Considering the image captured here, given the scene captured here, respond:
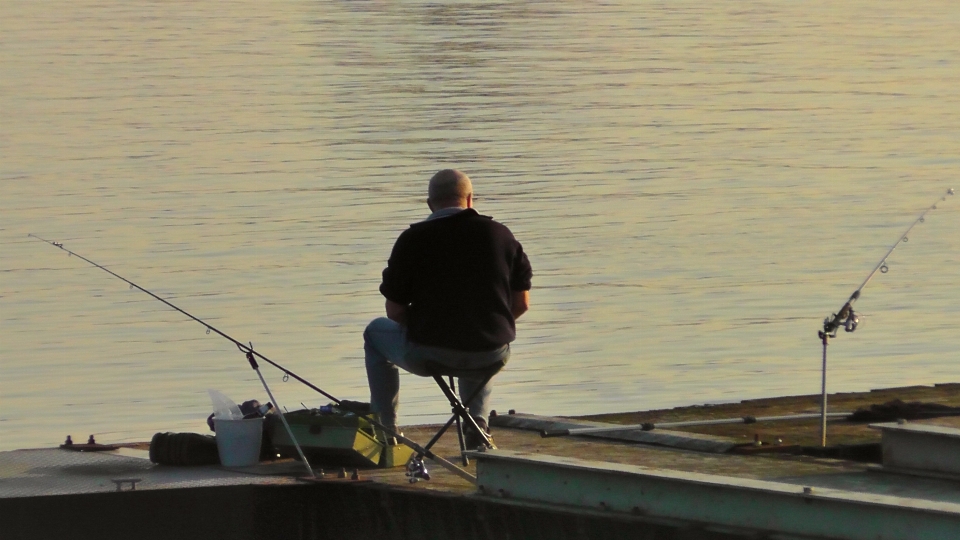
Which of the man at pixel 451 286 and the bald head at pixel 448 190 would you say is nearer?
the man at pixel 451 286

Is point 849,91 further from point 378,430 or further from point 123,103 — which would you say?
point 378,430

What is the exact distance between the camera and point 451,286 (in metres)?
6.10

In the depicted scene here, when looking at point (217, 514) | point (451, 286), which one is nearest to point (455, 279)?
point (451, 286)

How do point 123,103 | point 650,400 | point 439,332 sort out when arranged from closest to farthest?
point 439,332, point 650,400, point 123,103

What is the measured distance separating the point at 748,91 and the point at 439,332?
81.6 ft

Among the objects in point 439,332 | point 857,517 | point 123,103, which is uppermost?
point 123,103

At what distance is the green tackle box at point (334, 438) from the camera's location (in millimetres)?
6305

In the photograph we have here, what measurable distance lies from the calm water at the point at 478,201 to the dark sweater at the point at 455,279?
341 cm

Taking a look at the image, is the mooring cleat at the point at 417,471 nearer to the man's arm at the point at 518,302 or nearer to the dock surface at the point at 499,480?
the dock surface at the point at 499,480

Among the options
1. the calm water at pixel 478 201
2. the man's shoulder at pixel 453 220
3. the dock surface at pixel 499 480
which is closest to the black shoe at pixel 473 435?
A: the dock surface at pixel 499 480

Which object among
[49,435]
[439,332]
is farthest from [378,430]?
[49,435]

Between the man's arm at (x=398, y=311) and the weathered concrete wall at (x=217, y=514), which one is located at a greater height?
the man's arm at (x=398, y=311)

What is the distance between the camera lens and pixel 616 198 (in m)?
18.8

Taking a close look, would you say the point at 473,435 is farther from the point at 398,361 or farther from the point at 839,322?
the point at 839,322
